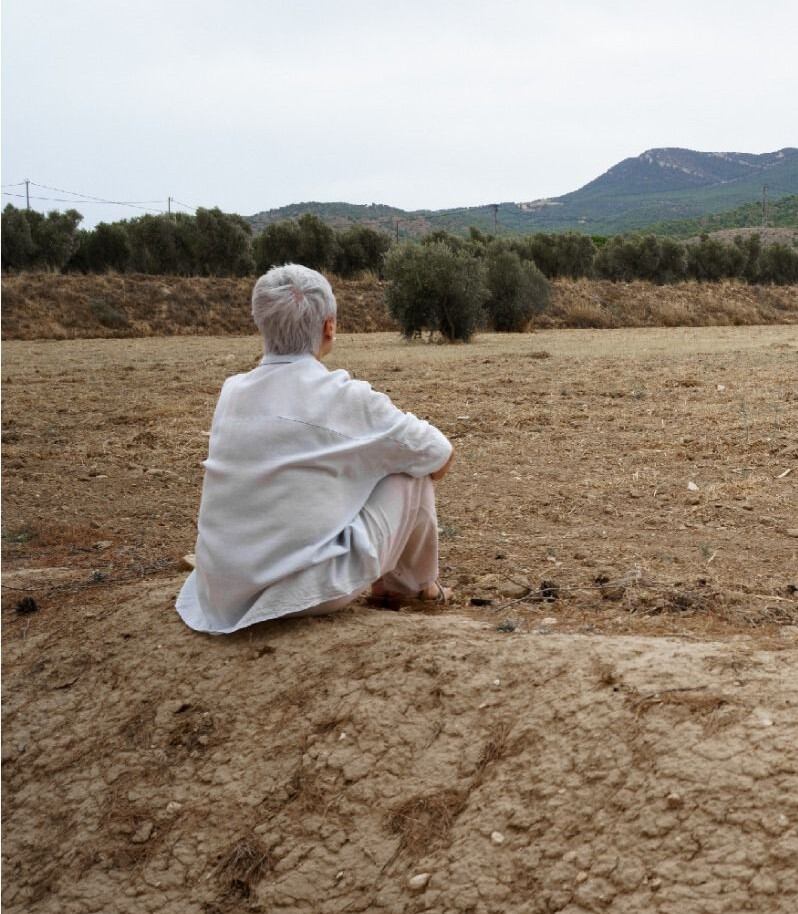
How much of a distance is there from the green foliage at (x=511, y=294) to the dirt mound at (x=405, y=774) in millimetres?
17503

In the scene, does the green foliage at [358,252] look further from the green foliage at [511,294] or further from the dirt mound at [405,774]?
the dirt mound at [405,774]

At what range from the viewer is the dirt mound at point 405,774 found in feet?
7.73

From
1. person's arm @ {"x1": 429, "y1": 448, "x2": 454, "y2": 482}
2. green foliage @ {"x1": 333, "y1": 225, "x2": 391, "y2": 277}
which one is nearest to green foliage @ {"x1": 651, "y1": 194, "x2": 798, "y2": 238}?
green foliage @ {"x1": 333, "y1": 225, "x2": 391, "y2": 277}

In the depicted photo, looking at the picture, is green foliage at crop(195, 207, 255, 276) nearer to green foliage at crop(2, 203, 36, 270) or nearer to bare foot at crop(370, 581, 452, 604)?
green foliage at crop(2, 203, 36, 270)

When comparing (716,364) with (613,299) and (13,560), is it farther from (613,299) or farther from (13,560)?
(613,299)

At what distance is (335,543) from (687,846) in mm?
1486

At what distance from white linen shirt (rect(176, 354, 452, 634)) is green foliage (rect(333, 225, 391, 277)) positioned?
89.3 ft

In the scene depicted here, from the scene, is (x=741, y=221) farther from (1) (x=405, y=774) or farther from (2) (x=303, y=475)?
(1) (x=405, y=774)

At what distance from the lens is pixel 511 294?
68.8 feet

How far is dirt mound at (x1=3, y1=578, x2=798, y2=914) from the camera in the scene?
2.36m

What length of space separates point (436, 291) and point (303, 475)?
1518cm

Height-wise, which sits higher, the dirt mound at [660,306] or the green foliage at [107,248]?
the green foliage at [107,248]

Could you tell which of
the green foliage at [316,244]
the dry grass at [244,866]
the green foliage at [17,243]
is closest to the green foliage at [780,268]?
the green foliage at [316,244]

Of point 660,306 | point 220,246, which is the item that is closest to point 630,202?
point 220,246
